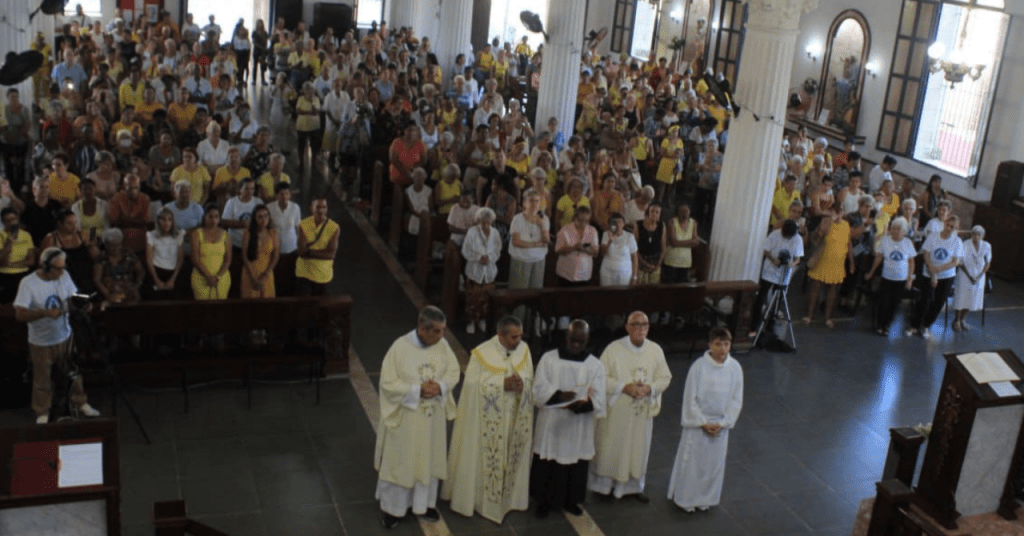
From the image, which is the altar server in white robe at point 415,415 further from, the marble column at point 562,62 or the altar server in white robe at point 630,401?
the marble column at point 562,62

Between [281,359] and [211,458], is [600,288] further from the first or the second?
[211,458]

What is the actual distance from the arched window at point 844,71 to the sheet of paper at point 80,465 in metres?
19.0

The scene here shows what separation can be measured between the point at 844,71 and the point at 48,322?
17.7m

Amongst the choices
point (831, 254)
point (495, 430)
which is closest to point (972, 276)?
point (831, 254)

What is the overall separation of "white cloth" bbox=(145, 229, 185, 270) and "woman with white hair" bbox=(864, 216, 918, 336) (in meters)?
8.07

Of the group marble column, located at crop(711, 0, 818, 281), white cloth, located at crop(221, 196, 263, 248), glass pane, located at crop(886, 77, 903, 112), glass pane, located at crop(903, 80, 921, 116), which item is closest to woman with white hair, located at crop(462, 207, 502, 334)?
white cloth, located at crop(221, 196, 263, 248)

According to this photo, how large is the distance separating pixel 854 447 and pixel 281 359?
17.4ft

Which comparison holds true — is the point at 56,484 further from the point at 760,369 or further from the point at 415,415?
the point at 760,369

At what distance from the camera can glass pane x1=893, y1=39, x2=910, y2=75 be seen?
20844 mm

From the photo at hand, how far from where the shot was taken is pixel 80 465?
557 centimetres

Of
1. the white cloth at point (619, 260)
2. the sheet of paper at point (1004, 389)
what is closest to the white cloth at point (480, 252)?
the white cloth at point (619, 260)

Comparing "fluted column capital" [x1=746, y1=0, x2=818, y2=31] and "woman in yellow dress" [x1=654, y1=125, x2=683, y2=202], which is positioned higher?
"fluted column capital" [x1=746, y1=0, x2=818, y2=31]

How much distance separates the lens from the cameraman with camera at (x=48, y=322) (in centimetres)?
870

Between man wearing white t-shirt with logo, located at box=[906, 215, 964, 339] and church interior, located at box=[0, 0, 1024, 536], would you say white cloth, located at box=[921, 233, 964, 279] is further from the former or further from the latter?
church interior, located at box=[0, 0, 1024, 536]
